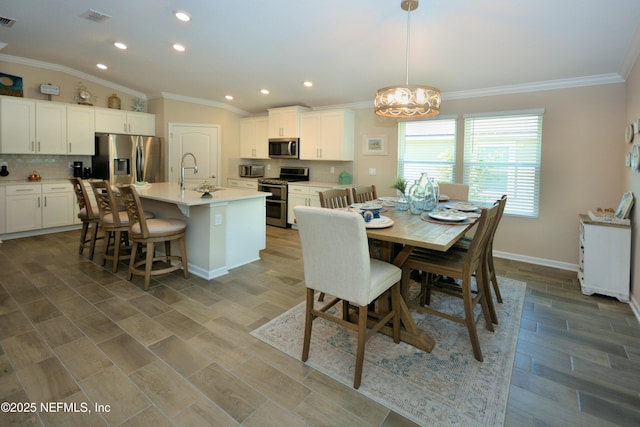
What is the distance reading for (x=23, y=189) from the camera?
203 inches

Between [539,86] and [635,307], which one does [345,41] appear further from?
[635,307]

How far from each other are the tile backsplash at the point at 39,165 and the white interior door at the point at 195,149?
147 cm

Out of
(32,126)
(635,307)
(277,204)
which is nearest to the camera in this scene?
(635,307)

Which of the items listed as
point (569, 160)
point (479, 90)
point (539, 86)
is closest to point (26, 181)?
point (479, 90)

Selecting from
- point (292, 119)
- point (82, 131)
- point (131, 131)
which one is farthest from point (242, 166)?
point (82, 131)

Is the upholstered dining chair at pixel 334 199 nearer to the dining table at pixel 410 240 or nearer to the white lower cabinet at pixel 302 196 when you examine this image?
the dining table at pixel 410 240

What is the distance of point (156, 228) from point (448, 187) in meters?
3.35

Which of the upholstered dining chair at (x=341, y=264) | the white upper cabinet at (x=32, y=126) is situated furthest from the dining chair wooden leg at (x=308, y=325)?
the white upper cabinet at (x=32, y=126)

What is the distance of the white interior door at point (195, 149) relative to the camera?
264 inches

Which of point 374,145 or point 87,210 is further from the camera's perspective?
point 374,145

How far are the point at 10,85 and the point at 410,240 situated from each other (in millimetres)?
6528

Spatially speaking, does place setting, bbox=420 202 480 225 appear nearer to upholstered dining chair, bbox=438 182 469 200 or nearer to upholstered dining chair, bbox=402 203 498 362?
upholstered dining chair, bbox=402 203 498 362

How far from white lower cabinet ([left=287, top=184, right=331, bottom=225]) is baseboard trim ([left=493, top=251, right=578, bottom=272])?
2.86m

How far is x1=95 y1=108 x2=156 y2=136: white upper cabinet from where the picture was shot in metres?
6.04
